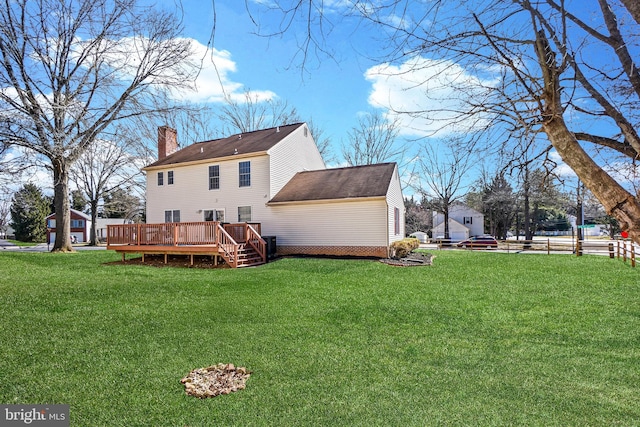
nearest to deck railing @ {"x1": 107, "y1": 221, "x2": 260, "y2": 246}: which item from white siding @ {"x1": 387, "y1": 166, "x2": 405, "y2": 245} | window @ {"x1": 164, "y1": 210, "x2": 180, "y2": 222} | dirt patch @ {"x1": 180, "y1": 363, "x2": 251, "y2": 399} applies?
window @ {"x1": 164, "y1": 210, "x2": 180, "y2": 222}

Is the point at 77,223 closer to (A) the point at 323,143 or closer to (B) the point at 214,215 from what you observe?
(A) the point at 323,143

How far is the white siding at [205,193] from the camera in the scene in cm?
1870

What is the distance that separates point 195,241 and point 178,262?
5.57 ft

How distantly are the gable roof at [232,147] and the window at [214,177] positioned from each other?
65cm

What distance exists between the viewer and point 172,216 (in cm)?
2120

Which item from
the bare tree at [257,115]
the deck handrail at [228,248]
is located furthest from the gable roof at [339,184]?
the bare tree at [257,115]

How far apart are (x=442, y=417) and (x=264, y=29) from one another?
12.0ft

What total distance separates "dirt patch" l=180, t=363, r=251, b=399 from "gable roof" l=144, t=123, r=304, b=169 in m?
15.1

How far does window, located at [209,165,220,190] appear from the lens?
778 inches

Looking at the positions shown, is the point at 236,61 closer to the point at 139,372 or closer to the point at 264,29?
the point at 264,29

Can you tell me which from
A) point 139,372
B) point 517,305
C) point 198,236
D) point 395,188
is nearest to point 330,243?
point 395,188

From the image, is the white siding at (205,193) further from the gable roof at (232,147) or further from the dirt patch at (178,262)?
the dirt patch at (178,262)

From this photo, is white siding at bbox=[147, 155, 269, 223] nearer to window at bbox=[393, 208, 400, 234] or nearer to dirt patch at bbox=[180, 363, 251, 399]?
window at bbox=[393, 208, 400, 234]

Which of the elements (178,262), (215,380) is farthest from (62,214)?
(215,380)
